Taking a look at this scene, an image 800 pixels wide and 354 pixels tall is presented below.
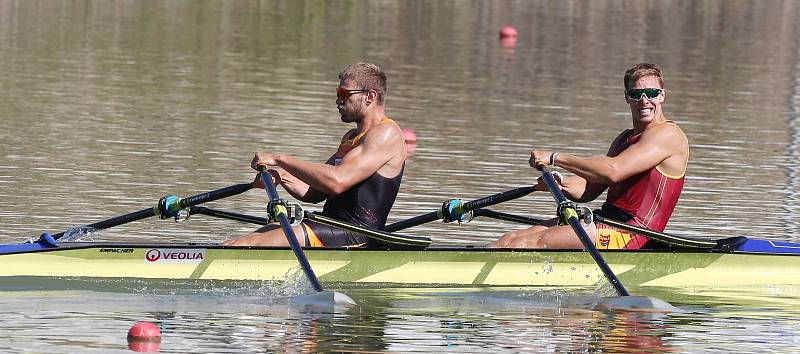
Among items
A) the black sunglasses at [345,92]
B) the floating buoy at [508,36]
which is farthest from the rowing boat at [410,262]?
the floating buoy at [508,36]

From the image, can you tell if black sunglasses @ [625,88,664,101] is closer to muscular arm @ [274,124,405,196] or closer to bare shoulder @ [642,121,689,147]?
bare shoulder @ [642,121,689,147]

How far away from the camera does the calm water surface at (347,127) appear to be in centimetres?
1124

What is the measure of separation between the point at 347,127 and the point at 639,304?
11.8m

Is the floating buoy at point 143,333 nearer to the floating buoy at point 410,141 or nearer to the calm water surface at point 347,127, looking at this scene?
the calm water surface at point 347,127

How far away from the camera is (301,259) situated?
12.0 metres

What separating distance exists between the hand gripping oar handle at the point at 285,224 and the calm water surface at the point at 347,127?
1.20 feet

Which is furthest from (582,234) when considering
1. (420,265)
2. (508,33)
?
(508,33)

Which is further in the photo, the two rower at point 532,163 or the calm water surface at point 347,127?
the two rower at point 532,163

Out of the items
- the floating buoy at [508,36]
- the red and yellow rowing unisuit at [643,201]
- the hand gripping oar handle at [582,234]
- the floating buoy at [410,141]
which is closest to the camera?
the hand gripping oar handle at [582,234]

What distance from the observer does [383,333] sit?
10984 mm

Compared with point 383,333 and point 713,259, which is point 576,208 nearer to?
point 713,259

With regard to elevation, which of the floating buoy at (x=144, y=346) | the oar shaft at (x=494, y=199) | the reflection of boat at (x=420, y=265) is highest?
the oar shaft at (x=494, y=199)

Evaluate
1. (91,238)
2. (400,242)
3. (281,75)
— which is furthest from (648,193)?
(281,75)

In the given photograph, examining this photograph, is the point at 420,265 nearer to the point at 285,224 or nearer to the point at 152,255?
the point at 285,224
